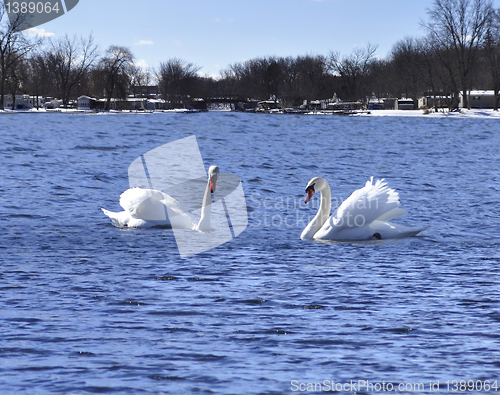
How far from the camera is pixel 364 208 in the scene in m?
11.0

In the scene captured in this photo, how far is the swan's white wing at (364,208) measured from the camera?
11.0 metres

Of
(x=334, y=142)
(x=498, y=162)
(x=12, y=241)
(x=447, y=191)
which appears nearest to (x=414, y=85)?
(x=334, y=142)

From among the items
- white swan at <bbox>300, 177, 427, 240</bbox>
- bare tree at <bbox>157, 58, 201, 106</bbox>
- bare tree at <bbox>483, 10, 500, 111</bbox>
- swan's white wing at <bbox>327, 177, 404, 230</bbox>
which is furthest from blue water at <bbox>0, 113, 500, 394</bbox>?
bare tree at <bbox>157, 58, 201, 106</bbox>

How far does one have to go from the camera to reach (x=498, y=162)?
27.4 metres

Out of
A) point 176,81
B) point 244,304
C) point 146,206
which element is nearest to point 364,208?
point 146,206

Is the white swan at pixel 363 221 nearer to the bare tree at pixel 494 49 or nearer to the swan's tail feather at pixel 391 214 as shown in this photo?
the swan's tail feather at pixel 391 214

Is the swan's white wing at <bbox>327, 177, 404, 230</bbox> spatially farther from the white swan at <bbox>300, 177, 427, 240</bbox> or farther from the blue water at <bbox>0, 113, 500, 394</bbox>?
the blue water at <bbox>0, 113, 500, 394</bbox>

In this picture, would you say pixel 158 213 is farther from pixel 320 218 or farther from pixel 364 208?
pixel 364 208

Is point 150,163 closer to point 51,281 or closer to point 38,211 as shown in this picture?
point 38,211

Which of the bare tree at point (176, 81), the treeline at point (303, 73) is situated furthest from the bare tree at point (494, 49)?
the bare tree at point (176, 81)

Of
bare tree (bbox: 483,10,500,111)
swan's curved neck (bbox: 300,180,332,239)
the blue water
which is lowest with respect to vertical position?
the blue water

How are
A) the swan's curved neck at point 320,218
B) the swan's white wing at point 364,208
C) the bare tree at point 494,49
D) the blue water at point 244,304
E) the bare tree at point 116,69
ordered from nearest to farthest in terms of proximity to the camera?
the blue water at point 244,304
the swan's white wing at point 364,208
the swan's curved neck at point 320,218
the bare tree at point 494,49
the bare tree at point 116,69

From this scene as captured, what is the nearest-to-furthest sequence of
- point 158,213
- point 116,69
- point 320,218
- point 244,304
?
point 244,304 → point 320,218 → point 158,213 → point 116,69

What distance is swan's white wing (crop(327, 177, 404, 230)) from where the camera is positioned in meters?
11.0
